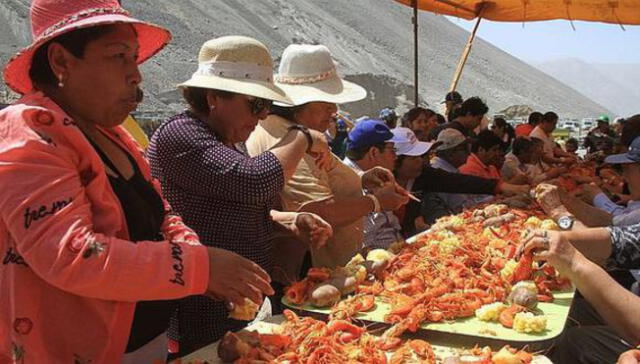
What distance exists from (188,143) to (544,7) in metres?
8.59

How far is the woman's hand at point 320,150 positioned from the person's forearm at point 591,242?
1182 mm

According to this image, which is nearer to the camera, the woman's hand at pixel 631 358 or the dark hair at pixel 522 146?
the woman's hand at pixel 631 358

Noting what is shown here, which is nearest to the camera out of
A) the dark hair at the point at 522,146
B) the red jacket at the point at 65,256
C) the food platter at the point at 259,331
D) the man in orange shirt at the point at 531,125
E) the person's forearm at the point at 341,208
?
the red jacket at the point at 65,256

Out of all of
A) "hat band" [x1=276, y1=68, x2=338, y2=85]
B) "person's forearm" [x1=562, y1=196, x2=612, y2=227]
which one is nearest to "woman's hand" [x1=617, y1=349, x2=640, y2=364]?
"hat band" [x1=276, y1=68, x2=338, y2=85]

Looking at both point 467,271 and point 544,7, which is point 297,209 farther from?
point 544,7

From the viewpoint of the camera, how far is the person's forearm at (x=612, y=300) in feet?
6.82

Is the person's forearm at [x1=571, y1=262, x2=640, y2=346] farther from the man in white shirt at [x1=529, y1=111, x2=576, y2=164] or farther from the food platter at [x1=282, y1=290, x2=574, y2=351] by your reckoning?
the man in white shirt at [x1=529, y1=111, x2=576, y2=164]

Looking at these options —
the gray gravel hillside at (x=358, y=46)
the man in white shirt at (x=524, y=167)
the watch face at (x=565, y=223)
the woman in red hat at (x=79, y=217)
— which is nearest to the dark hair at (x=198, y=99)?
the woman in red hat at (x=79, y=217)

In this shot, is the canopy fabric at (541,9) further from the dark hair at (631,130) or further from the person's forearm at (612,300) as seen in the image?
the person's forearm at (612,300)

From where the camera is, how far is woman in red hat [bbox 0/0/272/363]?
1.21 m

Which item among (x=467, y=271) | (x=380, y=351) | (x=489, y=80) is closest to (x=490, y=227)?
(x=467, y=271)

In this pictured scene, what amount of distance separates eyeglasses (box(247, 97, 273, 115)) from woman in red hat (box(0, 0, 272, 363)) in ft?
1.95

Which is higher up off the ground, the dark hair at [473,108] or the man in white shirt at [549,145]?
the dark hair at [473,108]

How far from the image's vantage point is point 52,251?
1197mm
